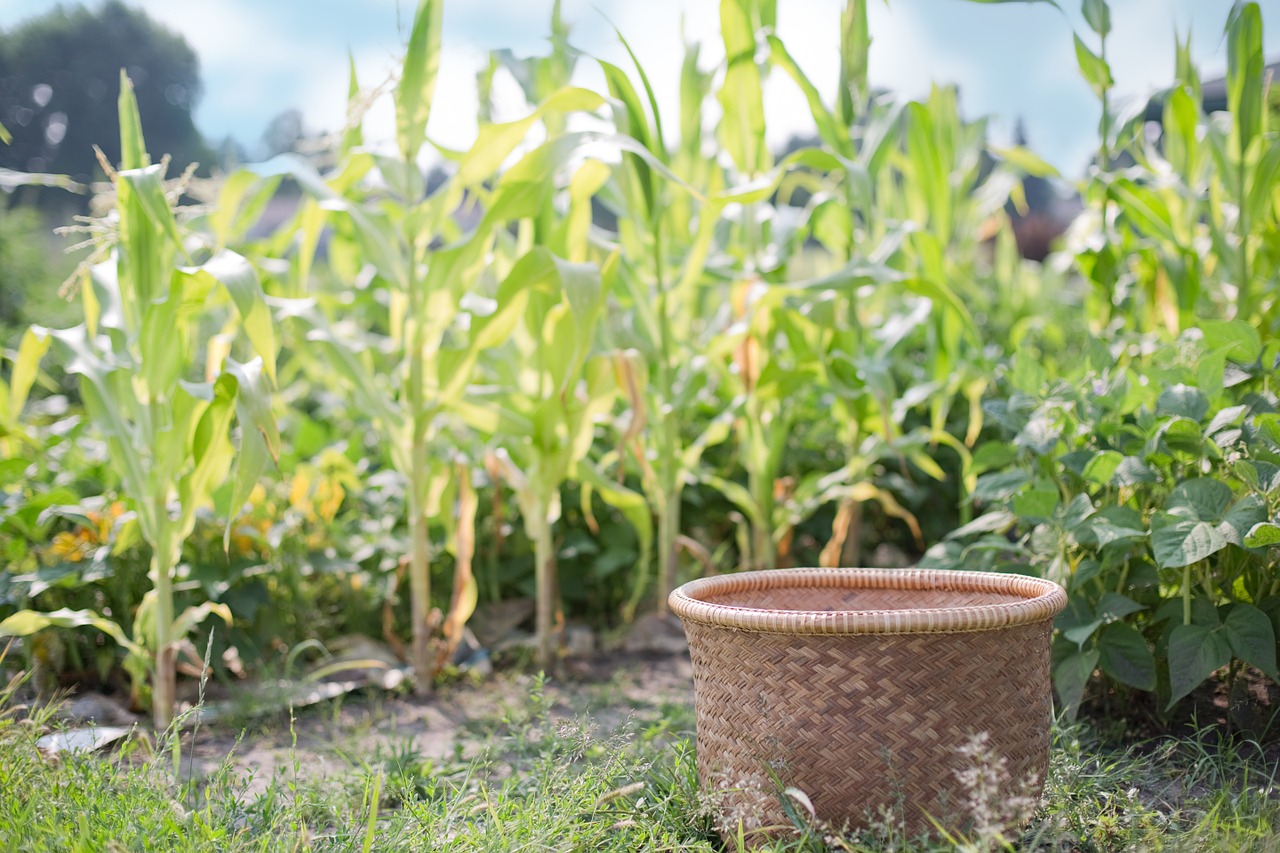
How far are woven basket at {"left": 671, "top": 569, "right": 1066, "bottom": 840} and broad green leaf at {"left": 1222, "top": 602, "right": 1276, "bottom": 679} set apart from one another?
Result: 0.36 m

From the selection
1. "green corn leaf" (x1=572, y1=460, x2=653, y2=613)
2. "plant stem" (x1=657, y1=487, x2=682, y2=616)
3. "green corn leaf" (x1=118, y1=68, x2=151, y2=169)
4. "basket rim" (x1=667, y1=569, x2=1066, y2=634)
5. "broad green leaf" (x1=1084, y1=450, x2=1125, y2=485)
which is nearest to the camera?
"basket rim" (x1=667, y1=569, x2=1066, y2=634)

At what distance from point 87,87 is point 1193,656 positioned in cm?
769

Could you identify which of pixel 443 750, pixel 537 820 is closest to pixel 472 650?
pixel 443 750

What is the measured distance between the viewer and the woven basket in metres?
1.13

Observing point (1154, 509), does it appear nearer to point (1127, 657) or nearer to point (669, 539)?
point (1127, 657)

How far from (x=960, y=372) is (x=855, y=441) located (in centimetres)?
30

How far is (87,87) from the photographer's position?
6.81m

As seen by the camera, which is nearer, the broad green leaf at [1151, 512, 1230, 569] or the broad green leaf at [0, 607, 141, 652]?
the broad green leaf at [1151, 512, 1230, 569]

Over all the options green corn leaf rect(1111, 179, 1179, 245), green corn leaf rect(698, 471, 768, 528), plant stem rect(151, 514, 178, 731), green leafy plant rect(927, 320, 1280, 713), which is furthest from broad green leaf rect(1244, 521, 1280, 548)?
plant stem rect(151, 514, 178, 731)

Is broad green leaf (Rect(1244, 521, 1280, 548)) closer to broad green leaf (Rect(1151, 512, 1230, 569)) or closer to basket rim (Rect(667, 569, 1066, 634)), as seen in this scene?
broad green leaf (Rect(1151, 512, 1230, 569))

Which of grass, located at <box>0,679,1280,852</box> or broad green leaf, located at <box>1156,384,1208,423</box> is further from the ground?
broad green leaf, located at <box>1156,384,1208,423</box>

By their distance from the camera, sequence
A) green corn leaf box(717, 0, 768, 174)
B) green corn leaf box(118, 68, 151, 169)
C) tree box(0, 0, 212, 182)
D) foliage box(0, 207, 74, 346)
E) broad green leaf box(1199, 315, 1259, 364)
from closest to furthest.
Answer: broad green leaf box(1199, 315, 1259, 364)
green corn leaf box(118, 68, 151, 169)
green corn leaf box(717, 0, 768, 174)
foliage box(0, 207, 74, 346)
tree box(0, 0, 212, 182)

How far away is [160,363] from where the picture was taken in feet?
5.53

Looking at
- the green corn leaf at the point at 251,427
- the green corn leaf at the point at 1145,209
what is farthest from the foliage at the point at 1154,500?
the green corn leaf at the point at 251,427
